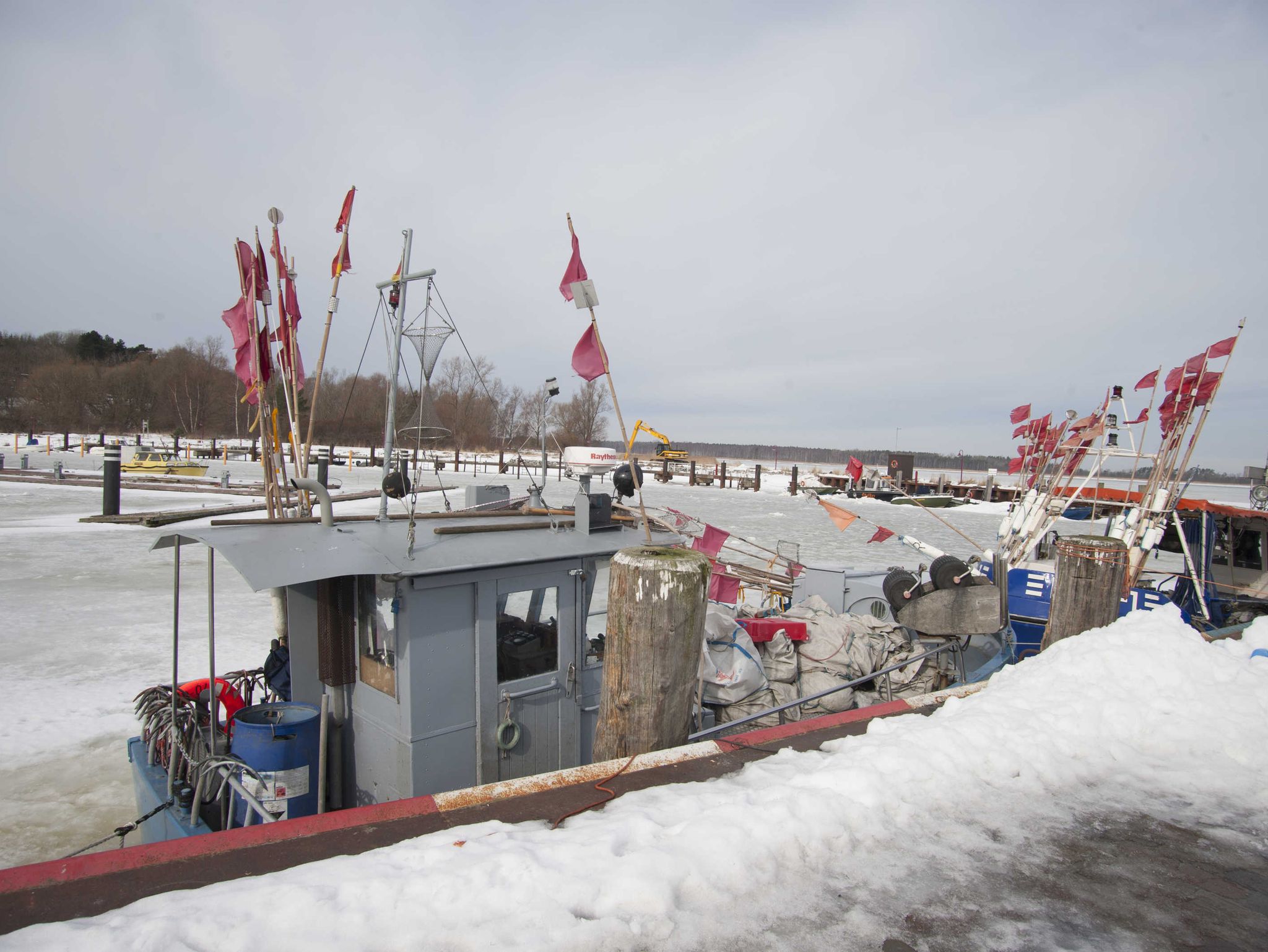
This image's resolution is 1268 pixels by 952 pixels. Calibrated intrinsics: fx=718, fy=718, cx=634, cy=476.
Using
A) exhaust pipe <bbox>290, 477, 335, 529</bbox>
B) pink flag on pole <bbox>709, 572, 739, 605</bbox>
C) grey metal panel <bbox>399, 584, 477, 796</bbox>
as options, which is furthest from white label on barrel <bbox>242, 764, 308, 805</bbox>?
pink flag on pole <bbox>709, 572, 739, 605</bbox>

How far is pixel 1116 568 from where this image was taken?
577cm

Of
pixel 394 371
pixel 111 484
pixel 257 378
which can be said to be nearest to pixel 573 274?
pixel 394 371

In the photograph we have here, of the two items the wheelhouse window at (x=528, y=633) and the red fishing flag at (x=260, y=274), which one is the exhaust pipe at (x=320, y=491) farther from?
the red fishing flag at (x=260, y=274)

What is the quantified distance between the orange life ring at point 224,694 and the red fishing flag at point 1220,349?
11.9 metres

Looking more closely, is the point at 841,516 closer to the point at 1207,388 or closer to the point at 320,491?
the point at 1207,388

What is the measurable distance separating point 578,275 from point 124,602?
12228 millimetres

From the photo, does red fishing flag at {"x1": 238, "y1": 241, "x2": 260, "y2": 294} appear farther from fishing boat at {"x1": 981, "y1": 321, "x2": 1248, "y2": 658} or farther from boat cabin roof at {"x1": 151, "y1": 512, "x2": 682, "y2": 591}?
fishing boat at {"x1": 981, "y1": 321, "x2": 1248, "y2": 658}

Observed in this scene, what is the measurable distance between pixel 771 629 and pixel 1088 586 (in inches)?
113

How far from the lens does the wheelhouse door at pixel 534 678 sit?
531 centimetres

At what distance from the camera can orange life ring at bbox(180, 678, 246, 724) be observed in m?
6.49

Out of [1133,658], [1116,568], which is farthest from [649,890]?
[1116,568]

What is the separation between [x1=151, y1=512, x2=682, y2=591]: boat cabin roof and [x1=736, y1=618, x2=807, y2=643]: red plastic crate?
183cm

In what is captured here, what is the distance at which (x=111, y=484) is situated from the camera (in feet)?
67.9

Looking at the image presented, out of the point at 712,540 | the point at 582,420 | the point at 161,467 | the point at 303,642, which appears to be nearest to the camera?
the point at 303,642
